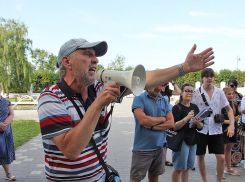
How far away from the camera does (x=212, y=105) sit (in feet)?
14.8

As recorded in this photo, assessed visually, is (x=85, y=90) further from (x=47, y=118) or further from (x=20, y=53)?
(x=20, y=53)

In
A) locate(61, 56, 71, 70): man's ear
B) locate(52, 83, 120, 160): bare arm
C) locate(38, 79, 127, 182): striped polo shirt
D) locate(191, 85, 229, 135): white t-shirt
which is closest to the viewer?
locate(52, 83, 120, 160): bare arm

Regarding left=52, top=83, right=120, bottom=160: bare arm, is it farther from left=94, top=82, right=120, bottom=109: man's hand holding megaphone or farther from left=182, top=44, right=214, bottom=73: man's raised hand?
left=182, top=44, right=214, bottom=73: man's raised hand

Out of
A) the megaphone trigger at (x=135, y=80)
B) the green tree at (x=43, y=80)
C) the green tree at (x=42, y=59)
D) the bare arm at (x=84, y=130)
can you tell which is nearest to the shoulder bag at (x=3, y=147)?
the bare arm at (x=84, y=130)

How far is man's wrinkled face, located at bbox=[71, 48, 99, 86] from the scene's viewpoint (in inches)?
71.8

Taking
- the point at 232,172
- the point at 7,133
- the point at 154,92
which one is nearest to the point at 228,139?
the point at 232,172

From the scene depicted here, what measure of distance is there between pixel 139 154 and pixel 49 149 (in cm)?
196

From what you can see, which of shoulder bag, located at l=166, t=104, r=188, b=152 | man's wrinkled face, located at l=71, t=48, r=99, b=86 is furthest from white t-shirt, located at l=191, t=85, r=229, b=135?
man's wrinkled face, located at l=71, t=48, r=99, b=86

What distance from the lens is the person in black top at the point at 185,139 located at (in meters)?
3.91

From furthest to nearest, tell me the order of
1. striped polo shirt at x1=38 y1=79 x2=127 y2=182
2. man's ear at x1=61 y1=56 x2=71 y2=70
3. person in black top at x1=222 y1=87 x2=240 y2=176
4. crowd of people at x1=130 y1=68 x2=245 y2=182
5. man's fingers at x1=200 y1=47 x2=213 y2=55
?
person in black top at x1=222 y1=87 x2=240 y2=176 → crowd of people at x1=130 y1=68 x2=245 y2=182 → man's fingers at x1=200 y1=47 x2=213 y2=55 → man's ear at x1=61 y1=56 x2=71 y2=70 → striped polo shirt at x1=38 y1=79 x2=127 y2=182

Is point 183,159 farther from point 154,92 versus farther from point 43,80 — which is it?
point 43,80

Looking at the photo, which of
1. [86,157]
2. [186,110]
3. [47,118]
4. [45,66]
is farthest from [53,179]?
[45,66]

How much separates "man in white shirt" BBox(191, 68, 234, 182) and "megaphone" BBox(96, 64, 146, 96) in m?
3.03

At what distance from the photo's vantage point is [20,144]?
7.38 m
